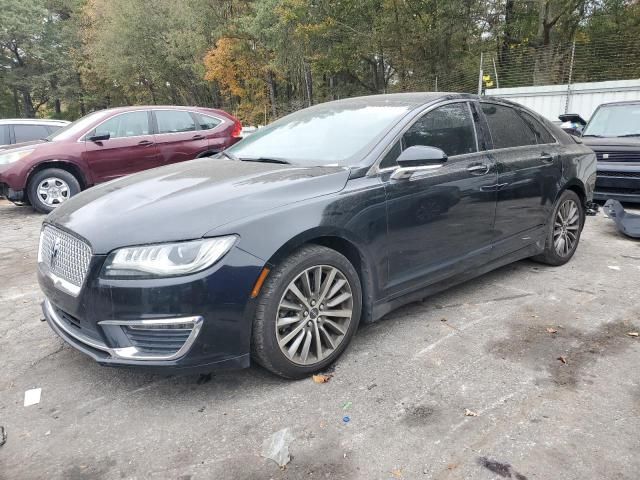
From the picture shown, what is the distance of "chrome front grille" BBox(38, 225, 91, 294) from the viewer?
247cm

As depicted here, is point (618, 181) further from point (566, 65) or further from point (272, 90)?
point (272, 90)

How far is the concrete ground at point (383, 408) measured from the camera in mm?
2119

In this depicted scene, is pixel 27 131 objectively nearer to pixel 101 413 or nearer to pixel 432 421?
pixel 101 413

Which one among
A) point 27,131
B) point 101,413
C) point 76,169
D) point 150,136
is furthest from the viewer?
point 27,131

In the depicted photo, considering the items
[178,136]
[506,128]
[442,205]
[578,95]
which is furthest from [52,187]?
[578,95]

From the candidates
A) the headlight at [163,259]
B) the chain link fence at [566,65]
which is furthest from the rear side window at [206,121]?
the chain link fence at [566,65]

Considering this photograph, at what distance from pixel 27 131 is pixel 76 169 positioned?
92.8 inches

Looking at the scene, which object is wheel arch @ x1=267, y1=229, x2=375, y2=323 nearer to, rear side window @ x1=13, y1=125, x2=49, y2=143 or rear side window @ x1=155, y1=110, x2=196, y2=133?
rear side window @ x1=155, y1=110, x2=196, y2=133

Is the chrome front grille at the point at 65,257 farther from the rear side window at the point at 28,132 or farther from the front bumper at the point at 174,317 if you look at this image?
the rear side window at the point at 28,132

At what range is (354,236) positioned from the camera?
2.87 metres

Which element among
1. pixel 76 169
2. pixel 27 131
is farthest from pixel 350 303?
pixel 27 131

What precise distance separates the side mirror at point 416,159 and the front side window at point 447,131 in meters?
0.19

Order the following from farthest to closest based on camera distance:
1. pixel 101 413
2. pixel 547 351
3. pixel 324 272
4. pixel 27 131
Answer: pixel 27 131 → pixel 547 351 → pixel 324 272 → pixel 101 413

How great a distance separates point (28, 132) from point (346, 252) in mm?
8792
